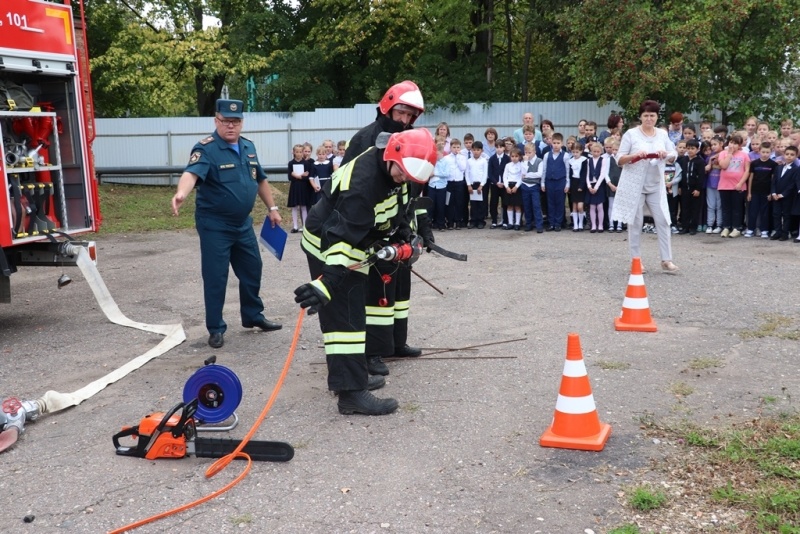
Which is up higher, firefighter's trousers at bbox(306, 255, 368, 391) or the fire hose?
firefighter's trousers at bbox(306, 255, 368, 391)

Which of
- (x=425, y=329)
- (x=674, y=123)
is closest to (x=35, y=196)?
(x=425, y=329)

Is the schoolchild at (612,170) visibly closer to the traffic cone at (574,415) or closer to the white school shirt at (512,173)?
the white school shirt at (512,173)

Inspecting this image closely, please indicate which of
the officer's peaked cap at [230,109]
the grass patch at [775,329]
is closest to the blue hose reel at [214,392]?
the officer's peaked cap at [230,109]

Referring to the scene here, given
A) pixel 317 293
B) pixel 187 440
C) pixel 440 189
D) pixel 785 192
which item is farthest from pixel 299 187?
pixel 187 440

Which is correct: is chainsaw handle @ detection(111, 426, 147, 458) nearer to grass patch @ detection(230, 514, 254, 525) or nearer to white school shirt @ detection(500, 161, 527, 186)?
grass patch @ detection(230, 514, 254, 525)

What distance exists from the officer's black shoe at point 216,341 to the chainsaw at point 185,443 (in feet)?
8.29

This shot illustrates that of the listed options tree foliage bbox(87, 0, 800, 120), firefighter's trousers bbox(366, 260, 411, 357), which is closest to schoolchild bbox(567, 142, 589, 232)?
tree foliage bbox(87, 0, 800, 120)

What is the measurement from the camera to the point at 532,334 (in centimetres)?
754

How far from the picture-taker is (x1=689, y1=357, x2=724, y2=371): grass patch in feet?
21.0

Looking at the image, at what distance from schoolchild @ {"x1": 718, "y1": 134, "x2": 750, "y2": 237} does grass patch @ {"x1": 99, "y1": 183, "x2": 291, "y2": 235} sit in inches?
340

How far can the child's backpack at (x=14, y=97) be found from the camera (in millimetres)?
8172

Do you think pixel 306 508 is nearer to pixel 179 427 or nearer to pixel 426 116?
pixel 179 427

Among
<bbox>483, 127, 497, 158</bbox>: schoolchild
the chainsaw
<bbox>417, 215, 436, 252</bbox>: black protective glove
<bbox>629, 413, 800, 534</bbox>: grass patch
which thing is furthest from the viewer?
<bbox>483, 127, 497, 158</bbox>: schoolchild

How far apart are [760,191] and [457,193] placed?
201 inches
